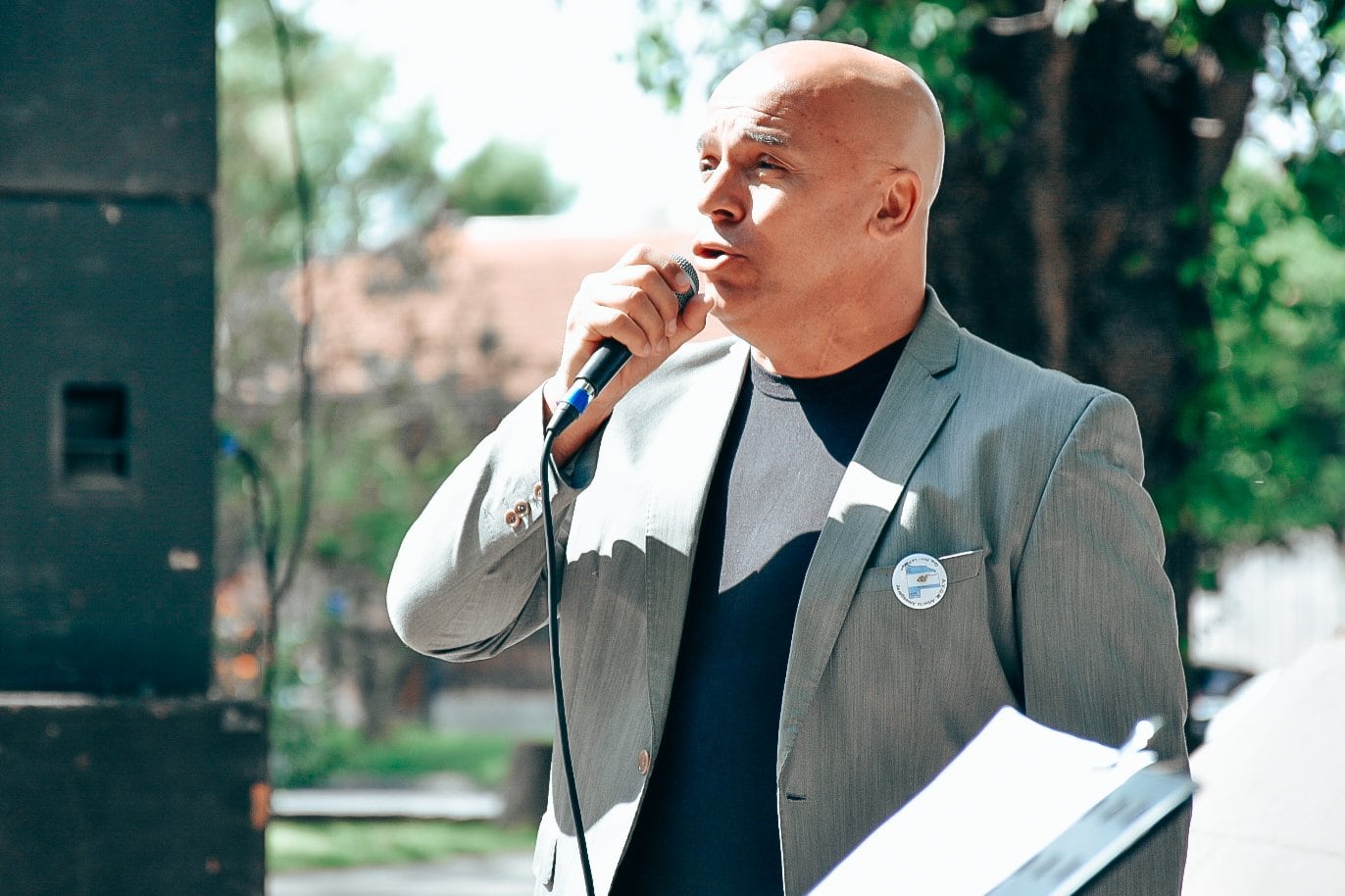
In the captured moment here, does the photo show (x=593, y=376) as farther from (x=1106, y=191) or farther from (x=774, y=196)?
(x=1106, y=191)

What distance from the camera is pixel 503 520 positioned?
2096 mm

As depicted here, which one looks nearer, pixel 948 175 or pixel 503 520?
pixel 503 520

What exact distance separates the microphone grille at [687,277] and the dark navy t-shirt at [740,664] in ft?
0.84

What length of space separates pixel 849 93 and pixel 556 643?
0.80 metres

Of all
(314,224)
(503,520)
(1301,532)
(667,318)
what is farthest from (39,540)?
(1301,532)

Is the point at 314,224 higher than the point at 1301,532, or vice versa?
the point at 314,224

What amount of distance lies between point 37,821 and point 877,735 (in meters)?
1.95

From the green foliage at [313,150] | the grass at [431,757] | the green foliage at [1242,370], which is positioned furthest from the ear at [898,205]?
the green foliage at [313,150]

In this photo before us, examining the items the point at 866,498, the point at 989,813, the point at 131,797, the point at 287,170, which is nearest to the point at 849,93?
the point at 866,498

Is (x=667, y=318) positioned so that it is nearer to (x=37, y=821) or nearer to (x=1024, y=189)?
(x=37, y=821)

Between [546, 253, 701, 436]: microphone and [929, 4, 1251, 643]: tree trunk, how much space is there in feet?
12.5

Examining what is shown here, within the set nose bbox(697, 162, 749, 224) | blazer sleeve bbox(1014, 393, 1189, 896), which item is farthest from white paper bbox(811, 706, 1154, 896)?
nose bbox(697, 162, 749, 224)

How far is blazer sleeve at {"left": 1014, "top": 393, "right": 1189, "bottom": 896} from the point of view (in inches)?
73.4

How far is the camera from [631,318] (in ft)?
6.55
